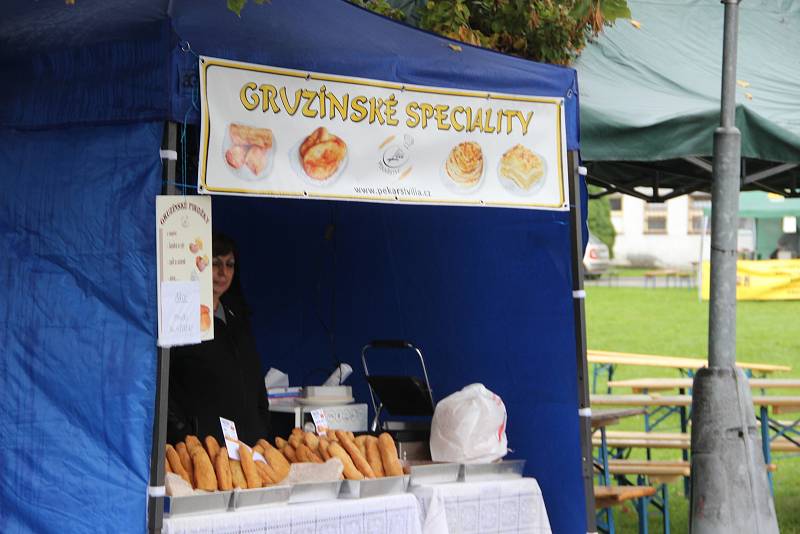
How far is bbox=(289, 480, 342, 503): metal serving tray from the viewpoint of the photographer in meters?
4.79

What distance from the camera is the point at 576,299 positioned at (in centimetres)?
552

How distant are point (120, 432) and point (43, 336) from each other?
44cm

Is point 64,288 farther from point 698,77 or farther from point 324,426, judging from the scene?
point 698,77

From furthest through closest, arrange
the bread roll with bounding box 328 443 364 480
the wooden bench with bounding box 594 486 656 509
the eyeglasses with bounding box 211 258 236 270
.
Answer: the wooden bench with bounding box 594 486 656 509 → the eyeglasses with bounding box 211 258 236 270 → the bread roll with bounding box 328 443 364 480

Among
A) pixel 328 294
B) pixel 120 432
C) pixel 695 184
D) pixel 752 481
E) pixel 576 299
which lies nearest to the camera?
→ pixel 120 432

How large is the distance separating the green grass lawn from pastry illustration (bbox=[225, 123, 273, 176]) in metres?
5.10

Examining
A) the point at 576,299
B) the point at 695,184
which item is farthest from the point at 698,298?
the point at 576,299

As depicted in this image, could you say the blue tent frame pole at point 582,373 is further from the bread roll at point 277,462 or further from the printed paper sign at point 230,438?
the printed paper sign at point 230,438

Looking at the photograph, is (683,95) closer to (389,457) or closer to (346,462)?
(389,457)

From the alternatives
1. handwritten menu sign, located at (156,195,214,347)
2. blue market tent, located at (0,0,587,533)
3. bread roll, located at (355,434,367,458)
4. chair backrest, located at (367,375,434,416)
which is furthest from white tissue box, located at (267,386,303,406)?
handwritten menu sign, located at (156,195,214,347)

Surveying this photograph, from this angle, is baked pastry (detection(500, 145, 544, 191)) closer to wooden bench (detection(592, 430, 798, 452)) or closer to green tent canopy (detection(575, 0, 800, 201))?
green tent canopy (detection(575, 0, 800, 201))

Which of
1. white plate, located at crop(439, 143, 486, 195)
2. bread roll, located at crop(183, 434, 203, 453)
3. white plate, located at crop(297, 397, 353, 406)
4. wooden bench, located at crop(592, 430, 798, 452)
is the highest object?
white plate, located at crop(439, 143, 486, 195)

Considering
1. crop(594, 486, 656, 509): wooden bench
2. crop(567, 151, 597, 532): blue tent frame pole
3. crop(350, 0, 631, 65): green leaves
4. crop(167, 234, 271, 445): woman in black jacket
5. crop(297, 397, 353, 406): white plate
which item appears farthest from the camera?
crop(350, 0, 631, 65): green leaves

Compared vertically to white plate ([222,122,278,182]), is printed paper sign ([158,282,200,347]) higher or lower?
lower
